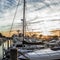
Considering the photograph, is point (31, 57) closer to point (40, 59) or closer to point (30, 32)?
point (40, 59)

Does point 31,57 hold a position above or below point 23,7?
below

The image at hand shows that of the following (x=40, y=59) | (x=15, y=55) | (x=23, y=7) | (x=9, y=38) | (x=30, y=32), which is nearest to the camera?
(x=15, y=55)

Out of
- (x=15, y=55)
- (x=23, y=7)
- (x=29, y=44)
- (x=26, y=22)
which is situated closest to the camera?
(x=15, y=55)

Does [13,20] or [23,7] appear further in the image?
[13,20]

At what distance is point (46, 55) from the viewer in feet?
68.9

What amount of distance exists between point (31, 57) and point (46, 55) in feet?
3.73

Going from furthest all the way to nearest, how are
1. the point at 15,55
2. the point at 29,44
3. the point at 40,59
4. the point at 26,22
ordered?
the point at 26,22
the point at 29,44
the point at 40,59
the point at 15,55

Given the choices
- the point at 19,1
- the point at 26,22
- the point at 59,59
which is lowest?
the point at 59,59

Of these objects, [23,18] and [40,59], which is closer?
[40,59]

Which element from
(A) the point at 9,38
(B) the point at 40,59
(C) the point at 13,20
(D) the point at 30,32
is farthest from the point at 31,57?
(A) the point at 9,38

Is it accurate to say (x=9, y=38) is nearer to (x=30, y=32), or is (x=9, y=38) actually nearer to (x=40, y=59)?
(x=30, y=32)

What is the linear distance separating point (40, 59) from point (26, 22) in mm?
13572

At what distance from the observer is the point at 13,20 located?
114 ft

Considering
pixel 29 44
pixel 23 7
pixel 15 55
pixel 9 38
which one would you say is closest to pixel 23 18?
pixel 23 7
